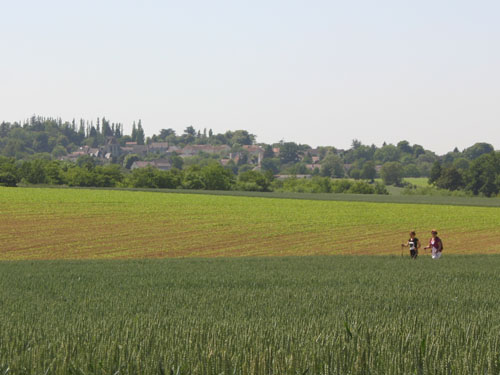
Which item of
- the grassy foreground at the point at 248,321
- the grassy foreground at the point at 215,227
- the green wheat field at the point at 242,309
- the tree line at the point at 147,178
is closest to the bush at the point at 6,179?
the tree line at the point at 147,178

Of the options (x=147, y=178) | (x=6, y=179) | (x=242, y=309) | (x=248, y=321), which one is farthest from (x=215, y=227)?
(x=147, y=178)

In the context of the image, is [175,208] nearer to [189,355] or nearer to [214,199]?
[214,199]

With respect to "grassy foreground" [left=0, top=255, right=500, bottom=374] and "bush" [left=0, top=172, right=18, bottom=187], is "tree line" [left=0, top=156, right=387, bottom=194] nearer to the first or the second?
"bush" [left=0, top=172, right=18, bottom=187]

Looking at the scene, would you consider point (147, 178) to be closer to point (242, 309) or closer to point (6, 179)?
point (6, 179)

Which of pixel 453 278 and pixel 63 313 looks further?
pixel 453 278

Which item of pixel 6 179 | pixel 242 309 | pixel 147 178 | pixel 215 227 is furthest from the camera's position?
pixel 147 178

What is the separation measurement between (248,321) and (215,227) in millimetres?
39253

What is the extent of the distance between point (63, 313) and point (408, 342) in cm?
656

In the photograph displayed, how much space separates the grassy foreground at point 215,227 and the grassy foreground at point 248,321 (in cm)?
1448

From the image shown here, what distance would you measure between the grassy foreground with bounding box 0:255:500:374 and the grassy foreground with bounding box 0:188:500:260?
47.5 ft

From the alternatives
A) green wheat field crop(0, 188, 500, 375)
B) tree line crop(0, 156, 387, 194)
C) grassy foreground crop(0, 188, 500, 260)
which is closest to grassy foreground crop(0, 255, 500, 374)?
green wheat field crop(0, 188, 500, 375)

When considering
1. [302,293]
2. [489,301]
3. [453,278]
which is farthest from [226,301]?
[453,278]

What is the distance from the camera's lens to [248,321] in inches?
366

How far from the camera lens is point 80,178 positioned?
120 metres
